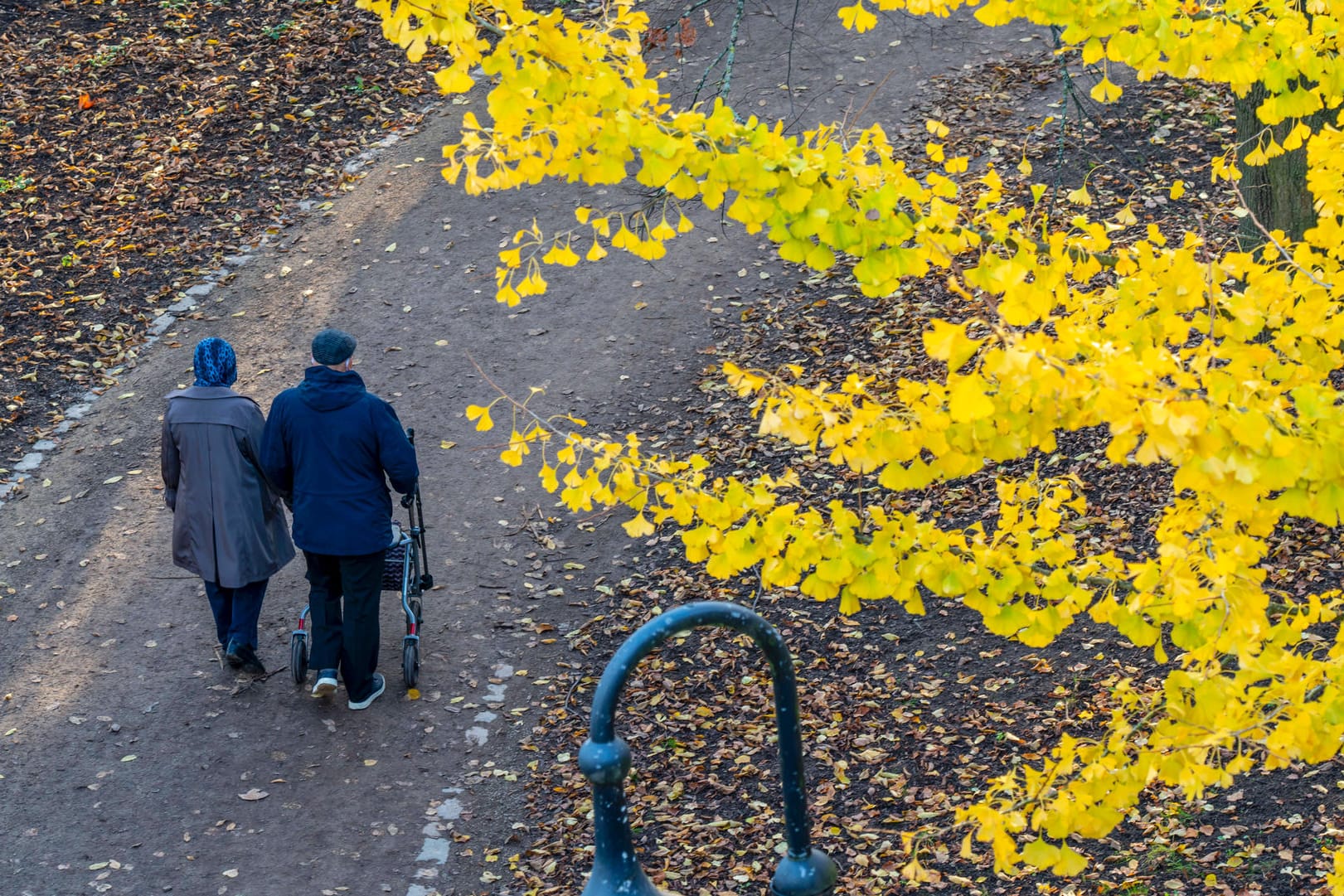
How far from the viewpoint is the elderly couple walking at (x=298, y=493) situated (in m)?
5.96

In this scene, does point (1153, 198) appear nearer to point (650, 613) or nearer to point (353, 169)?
point (650, 613)

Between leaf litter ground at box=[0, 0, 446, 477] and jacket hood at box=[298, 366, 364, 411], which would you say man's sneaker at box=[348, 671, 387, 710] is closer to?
jacket hood at box=[298, 366, 364, 411]

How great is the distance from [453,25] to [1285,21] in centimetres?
239

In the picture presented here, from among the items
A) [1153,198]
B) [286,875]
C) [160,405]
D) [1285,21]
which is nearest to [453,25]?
[1285,21]

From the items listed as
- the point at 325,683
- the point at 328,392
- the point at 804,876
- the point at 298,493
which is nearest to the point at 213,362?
the point at 328,392

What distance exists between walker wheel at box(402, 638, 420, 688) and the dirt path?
122 millimetres

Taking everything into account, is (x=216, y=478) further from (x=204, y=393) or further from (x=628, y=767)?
(x=628, y=767)

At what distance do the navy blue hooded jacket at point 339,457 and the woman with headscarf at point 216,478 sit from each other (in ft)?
1.05

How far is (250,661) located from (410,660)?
84 cm

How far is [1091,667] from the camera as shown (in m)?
6.18

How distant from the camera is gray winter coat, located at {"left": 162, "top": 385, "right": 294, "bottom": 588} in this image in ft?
20.3

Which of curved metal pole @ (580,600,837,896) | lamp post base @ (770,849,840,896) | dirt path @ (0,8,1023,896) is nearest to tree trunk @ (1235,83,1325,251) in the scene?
dirt path @ (0,8,1023,896)

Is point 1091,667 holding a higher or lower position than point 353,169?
lower

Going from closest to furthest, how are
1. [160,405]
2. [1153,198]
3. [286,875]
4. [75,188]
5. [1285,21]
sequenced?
[1285,21] < [286,875] < [160,405] < [1153,198] < [75,188]
